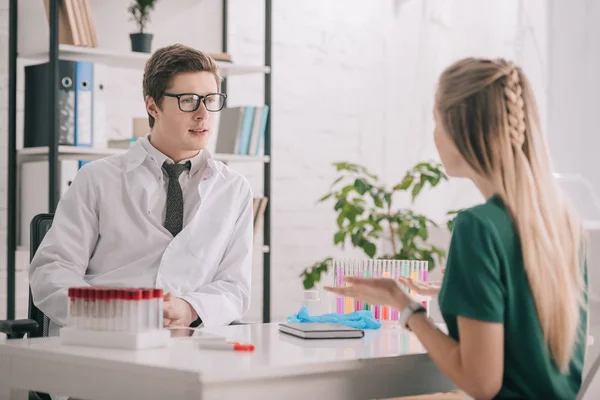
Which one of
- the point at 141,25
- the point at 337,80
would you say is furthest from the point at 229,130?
the point at 337,80

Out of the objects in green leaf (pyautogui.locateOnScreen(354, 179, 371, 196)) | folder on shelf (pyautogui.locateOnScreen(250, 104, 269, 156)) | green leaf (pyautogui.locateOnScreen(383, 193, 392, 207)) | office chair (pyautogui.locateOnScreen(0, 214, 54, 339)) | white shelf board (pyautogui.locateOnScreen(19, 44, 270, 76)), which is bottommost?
office chair (pyautogui.locateOnScreen(0, 214, 54, 339))

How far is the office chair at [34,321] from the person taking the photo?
7.87 ft

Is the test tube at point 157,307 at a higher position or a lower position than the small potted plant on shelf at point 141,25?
lower

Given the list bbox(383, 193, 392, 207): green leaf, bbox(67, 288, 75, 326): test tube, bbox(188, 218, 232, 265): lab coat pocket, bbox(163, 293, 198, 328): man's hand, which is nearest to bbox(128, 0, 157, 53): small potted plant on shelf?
bbox(383, 193, 392, 207): green leaf

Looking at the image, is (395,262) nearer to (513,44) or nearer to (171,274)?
(171,274)

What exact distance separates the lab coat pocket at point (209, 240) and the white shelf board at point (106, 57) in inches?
48.7

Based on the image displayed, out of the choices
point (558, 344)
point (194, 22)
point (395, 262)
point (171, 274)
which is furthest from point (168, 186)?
point (194, 22)

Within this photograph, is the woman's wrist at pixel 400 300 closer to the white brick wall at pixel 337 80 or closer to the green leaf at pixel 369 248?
the green leaf at pixel 369 248

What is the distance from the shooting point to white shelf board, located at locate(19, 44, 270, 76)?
355 centimetres

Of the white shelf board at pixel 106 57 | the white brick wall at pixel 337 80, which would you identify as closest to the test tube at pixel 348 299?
the white shelf board at pixel 106 57

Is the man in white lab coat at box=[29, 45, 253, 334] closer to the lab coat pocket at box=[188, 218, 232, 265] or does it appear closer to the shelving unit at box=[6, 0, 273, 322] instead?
the lab coat pocket at box=[188, 218, 232, 265]

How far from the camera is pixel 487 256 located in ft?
5.36

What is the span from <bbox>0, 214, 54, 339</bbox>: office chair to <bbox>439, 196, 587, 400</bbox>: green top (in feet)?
3.97

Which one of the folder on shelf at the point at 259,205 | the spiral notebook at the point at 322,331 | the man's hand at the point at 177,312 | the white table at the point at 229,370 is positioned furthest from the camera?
the folder on shelf at the point at 259,205
